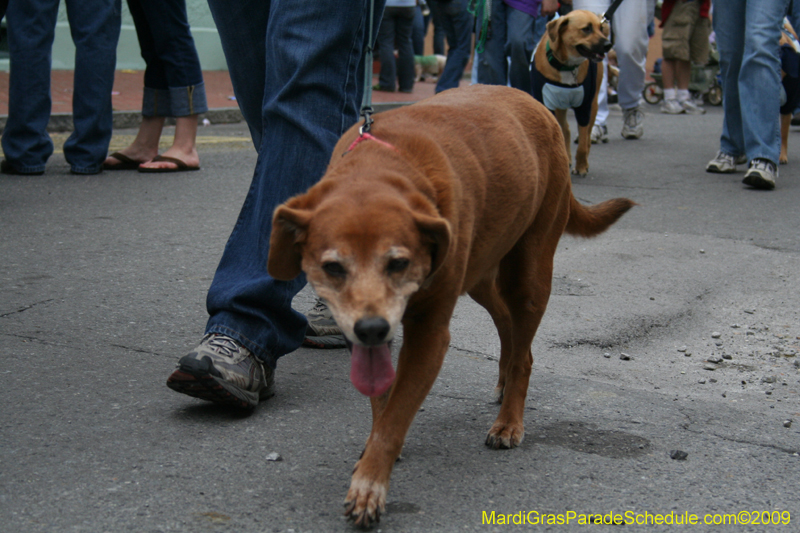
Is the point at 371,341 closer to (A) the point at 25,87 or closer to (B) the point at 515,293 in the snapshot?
(B) the point at 515,293

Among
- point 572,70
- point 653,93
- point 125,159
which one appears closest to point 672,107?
point 653,93

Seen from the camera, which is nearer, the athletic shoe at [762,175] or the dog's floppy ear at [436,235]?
the dog's floppy ear at [436,235]

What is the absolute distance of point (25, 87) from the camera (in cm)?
587

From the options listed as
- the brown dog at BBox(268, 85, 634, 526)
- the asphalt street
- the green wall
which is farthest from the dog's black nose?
the green wall

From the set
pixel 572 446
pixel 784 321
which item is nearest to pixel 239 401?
pixel 572 446

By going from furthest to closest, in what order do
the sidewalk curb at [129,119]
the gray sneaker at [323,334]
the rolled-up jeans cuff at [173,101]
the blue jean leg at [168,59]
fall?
the sidewalk curb at [129,119], the rolled-up jeans cuff at [173,101], the blue jean leg at [168,59], the gray sneaker at [323,334]

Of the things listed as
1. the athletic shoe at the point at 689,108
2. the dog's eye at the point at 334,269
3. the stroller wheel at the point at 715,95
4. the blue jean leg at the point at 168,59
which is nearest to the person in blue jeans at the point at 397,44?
the athletic shoe at the point at 689,108

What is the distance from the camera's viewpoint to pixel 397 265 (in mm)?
1839

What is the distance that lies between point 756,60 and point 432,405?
14.1 feet

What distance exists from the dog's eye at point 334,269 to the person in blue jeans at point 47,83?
4610mm

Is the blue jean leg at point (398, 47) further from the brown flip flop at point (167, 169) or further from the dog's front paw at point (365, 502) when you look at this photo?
the dog's front paw at point (365, 502)

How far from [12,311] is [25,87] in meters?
3.24

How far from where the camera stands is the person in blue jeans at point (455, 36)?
35.4 feet

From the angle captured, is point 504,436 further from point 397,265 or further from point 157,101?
point 157,101
